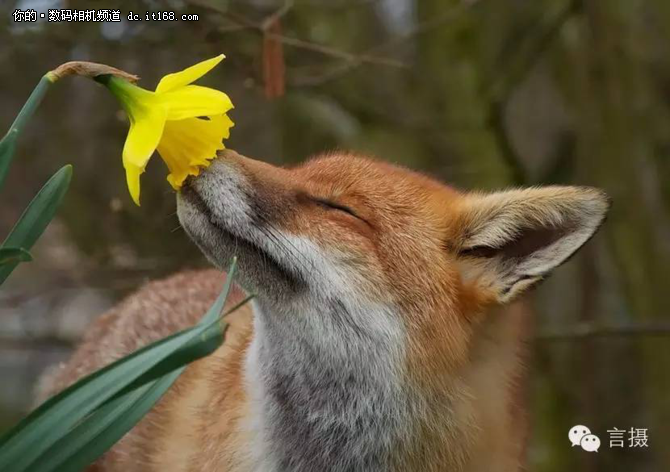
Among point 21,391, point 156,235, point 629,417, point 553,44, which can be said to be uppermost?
point 553,44

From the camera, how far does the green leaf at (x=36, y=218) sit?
1514 mm

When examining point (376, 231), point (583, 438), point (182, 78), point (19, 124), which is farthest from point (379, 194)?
point (583, 438)

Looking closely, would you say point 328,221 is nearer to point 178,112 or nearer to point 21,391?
point 178,112

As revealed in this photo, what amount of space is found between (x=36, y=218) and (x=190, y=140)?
0.30 meters

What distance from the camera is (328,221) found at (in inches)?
90.4

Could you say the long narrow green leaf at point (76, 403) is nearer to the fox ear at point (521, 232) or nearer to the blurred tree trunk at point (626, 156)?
the fox ear at point (521, 232)

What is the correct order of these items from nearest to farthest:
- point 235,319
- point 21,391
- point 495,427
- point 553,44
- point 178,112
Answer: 1. point 178,112
2. point 495,427
3. point 235,319
4. point 553,44
5. point 21,391

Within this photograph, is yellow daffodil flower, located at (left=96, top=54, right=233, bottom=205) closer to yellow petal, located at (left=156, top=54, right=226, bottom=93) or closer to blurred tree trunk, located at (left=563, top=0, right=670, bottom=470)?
yellow petal, located at (left=156, top=54, right=226, bottom=93)

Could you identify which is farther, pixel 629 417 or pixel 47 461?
pixel 629 417

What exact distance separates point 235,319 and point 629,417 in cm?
352

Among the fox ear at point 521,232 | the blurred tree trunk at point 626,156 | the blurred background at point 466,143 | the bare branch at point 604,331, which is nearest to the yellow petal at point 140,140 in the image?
the fox ear at point 521,232

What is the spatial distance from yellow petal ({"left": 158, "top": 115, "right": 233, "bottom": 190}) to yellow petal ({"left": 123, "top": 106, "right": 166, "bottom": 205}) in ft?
0.28

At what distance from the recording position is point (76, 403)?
1.37 meters

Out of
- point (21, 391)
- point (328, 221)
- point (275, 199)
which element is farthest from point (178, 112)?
point (21, 391)
